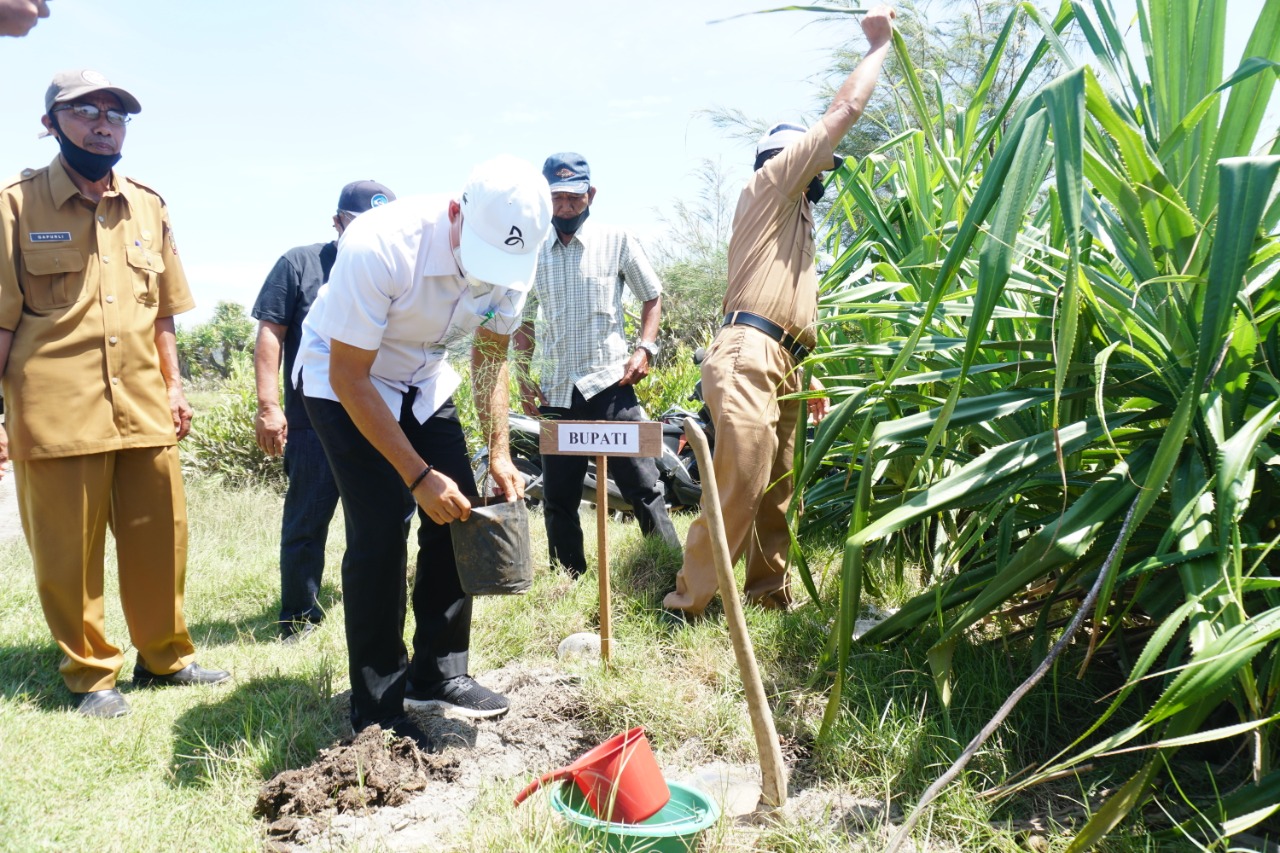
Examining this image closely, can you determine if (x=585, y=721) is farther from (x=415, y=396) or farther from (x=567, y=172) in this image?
(x=567, y=172)

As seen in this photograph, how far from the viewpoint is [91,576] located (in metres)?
3.32

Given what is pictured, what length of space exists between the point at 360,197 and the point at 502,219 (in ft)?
6.49

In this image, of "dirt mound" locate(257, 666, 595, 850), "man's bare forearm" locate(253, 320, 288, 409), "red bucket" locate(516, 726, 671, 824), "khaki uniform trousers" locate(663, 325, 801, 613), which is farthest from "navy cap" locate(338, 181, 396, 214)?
"red bucket" locate(516, 726, 671, 824)

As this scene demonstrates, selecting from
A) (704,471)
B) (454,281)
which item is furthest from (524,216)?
(704,471)

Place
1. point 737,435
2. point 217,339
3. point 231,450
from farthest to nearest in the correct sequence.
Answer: point 217,339, point 231,450, point 737,435

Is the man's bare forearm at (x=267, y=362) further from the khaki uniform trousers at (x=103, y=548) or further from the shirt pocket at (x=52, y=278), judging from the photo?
the shirt pocket at (x=52, y=278)

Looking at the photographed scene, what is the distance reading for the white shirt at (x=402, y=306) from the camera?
244 cm

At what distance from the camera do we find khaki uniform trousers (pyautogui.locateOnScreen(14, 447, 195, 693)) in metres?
3.21

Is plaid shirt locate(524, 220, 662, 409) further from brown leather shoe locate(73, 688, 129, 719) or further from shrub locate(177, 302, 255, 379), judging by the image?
shrub locate(177, 302, 255, 379)

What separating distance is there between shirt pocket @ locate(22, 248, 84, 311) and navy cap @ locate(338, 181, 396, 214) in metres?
1.08

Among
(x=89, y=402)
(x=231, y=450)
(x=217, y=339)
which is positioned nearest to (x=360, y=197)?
(x=89, y=402)

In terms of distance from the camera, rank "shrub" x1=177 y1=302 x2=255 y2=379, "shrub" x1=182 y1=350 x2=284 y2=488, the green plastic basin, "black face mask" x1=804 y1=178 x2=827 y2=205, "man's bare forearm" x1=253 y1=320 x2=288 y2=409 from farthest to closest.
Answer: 1. "shrub" x1=177 y1=302 x2=255 y2=379
2. "shrub" x1=182 y1=350 x2=284 y2=488
3. "man's bare forearm" x1=253 y1=320 x2=288 y2=409
4. "black face mask" x1=804 y1=178 x2=827 y2=205
5. the green plastic basin

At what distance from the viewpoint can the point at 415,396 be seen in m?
2.82

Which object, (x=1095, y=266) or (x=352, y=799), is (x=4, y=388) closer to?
(x=352, y=799)
